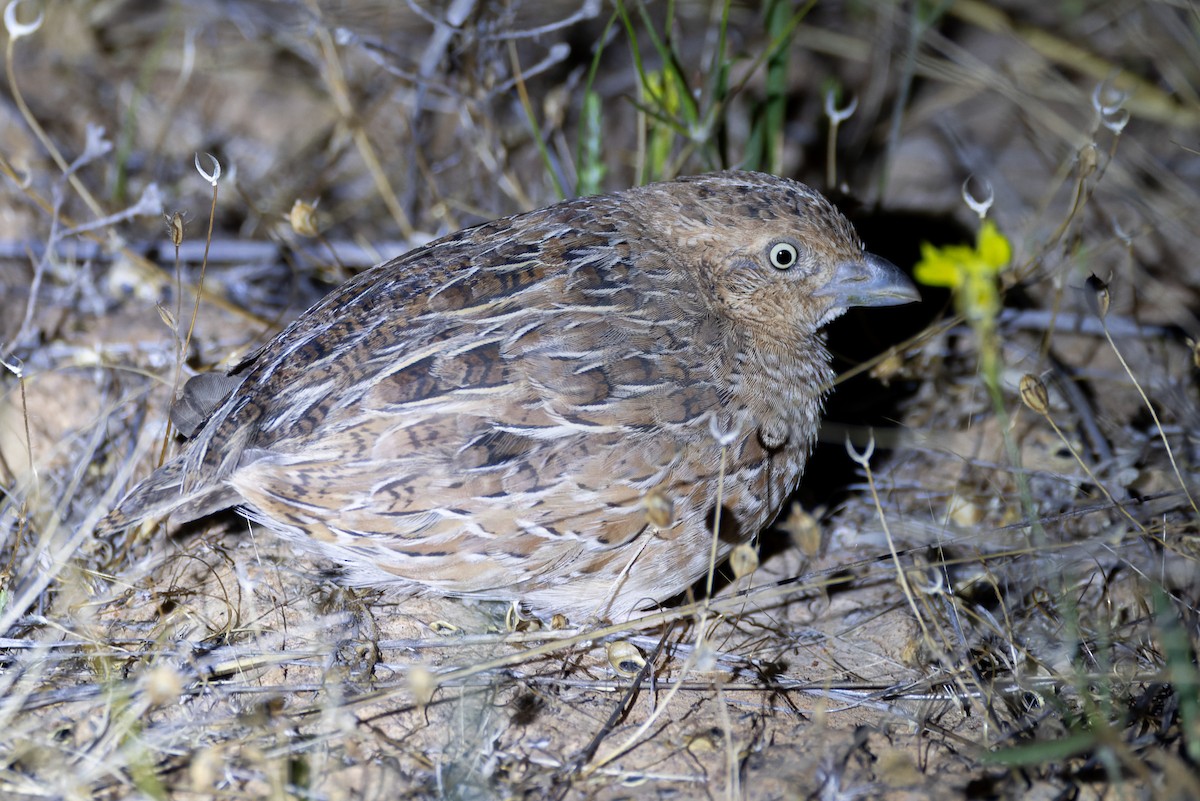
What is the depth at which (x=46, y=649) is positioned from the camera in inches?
118

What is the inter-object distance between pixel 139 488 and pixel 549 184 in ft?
8.17

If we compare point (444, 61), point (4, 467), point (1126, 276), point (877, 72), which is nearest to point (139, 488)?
point (4, 467)

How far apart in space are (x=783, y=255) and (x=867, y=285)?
1.03ft

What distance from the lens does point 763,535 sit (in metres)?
3.79

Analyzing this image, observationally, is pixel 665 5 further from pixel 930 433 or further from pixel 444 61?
pixel 930 433

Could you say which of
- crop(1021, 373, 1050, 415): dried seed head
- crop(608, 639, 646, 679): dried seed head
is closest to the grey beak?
crop(1021, 373, 1050, 415): dried seed head

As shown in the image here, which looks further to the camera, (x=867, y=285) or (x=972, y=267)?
(x=867, y=285)

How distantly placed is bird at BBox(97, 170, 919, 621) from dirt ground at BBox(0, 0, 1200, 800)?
0.78ft

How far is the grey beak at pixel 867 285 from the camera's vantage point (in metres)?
3.38

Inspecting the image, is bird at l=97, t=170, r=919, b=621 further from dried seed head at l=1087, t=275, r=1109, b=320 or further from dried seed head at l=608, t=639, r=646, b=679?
dried seed head at l=1087, t=275, r=1109, b=320

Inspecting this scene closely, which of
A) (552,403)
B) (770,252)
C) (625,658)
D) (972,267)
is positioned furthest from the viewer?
(770,252)

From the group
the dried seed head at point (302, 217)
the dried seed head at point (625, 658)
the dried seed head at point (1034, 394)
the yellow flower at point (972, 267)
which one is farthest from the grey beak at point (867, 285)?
the dried seed head at point (302, 217)

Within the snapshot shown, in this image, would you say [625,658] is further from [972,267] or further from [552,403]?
[972,267]

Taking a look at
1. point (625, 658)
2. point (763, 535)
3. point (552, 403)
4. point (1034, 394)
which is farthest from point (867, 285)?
point (625, 658)
